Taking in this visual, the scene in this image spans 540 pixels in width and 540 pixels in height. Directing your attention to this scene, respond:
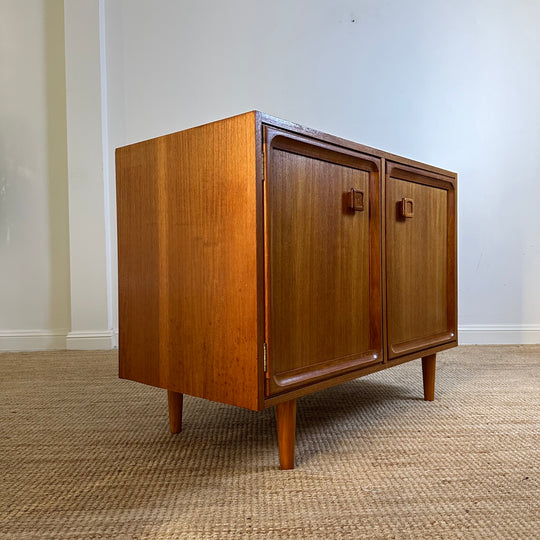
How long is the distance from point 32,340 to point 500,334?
2189mm

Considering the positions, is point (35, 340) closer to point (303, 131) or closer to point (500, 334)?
point (303, 131)

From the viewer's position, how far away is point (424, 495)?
0.77 metres

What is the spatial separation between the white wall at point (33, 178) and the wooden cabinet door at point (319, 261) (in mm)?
1622

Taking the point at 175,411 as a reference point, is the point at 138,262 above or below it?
above

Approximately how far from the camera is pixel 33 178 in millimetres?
2180

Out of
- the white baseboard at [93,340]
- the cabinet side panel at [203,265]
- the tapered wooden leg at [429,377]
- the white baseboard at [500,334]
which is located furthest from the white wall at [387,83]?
the cabinet side panel at [203,265]

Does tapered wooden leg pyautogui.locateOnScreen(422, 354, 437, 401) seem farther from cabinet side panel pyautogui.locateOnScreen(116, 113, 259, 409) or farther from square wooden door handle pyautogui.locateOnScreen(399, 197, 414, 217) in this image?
cabinet side panel pyautogui.locateOnScreen(116, 113, 259, 409)

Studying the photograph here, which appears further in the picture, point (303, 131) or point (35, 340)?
point (35, 340)

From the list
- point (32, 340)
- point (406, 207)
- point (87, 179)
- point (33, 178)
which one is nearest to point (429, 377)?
point (406, 207)

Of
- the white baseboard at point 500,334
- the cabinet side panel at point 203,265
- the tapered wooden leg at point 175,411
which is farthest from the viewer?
the white baseboard at point 500,334

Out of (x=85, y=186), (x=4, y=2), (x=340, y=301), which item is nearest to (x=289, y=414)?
(x=340, y=301)

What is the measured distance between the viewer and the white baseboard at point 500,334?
2.20m

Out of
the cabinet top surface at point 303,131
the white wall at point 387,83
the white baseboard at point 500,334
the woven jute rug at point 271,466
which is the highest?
the white wall at point 387,83

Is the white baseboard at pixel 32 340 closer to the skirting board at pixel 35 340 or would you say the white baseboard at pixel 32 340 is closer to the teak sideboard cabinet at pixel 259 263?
the skirting board at pixel 35 340
